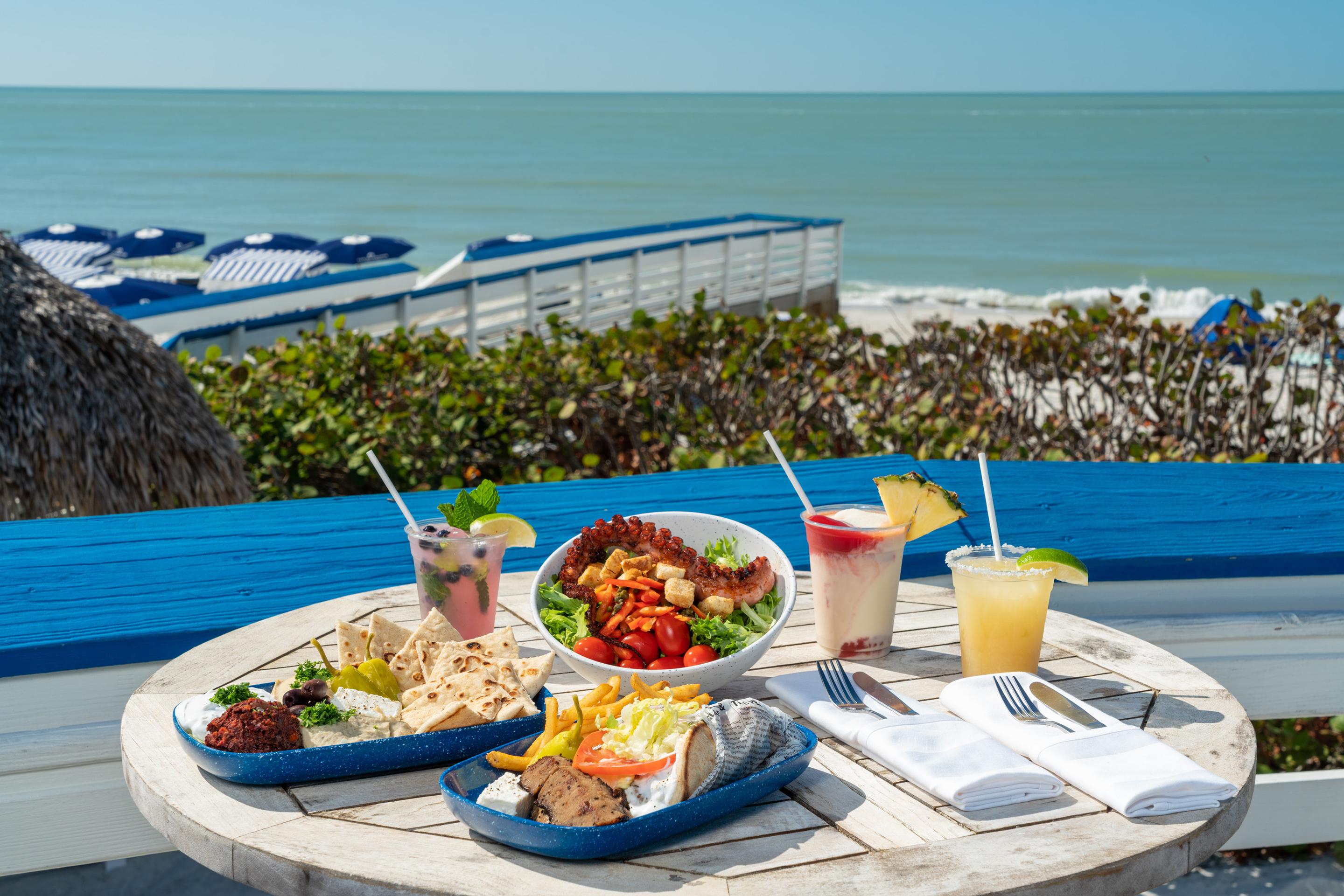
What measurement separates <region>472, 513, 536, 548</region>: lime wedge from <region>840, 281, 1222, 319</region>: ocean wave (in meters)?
23.4

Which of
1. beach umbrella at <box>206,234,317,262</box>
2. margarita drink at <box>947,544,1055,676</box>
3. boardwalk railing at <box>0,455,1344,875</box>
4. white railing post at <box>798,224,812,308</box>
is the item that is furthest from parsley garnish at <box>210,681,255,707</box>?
beach umbrella at <box>206,234,317,262</box>

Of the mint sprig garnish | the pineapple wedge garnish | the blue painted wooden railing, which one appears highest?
the pineapple wedge garnish

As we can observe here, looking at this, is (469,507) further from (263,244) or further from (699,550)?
(263,244)

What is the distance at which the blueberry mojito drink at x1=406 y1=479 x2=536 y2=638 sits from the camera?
1618 mm

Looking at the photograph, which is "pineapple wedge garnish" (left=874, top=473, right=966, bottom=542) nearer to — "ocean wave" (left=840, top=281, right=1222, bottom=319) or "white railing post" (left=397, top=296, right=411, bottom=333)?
"white railing post" (left=397, top=296, right=411, bottom=333)

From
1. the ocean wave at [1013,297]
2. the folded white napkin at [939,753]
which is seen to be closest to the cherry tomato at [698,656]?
the folded white napkin at [939,753]

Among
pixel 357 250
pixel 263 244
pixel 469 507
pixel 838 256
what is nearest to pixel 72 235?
pixel 263 244

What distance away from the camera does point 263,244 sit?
19984 millimetres

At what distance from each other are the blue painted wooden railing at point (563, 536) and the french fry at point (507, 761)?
100 centimetres

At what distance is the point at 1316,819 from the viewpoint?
8.06 feet

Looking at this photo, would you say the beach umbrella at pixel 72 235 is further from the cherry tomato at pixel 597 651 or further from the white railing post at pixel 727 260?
the cherry tomato at pixel 597 651

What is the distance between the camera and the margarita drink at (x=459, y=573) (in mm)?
1616

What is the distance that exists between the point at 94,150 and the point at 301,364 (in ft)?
240

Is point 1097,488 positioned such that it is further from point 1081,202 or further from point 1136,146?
point 1136,146
